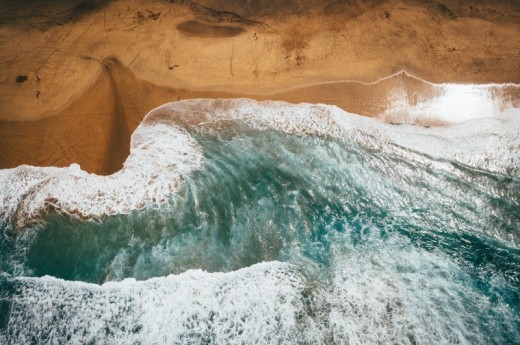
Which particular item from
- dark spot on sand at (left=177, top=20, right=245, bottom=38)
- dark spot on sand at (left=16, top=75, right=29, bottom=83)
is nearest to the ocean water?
dark spot on sand at (left=177, top=20, right=245, bottom=38)

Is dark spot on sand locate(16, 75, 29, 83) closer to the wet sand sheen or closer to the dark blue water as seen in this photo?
the wet sand sheen

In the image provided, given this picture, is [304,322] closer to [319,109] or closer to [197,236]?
[197,236]

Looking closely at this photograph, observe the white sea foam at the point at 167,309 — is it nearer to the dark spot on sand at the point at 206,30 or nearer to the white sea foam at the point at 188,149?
the white sea foam at the point at 188,149

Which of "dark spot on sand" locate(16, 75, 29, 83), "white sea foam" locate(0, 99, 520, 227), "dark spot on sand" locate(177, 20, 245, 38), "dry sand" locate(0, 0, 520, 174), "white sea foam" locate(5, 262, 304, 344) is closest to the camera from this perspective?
"white sea foam" locate(5, 262, 304, 344)

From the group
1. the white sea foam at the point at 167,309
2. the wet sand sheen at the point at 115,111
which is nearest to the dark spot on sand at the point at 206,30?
the wet sand sheen at the point at 115,111

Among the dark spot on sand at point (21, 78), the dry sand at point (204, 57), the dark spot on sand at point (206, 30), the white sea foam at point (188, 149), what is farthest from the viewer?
the dark spot on sand at point (206, 30)

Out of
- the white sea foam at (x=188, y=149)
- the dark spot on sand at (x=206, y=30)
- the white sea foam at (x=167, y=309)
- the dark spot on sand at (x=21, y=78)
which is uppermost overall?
the dark spot on sand at (x=206, y=30)

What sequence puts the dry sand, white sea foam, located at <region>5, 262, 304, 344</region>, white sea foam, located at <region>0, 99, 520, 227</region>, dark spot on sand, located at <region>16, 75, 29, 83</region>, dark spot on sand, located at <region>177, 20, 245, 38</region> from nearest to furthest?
1. white sea foam, located at <region>5, 262, 304, 344</region>
2. white sea foam, located at <region>0, 99, 520, 227</region>
3. the dry sand
4. dark spot on sand, located at <region>16, 75, 29, 83</region>
5. dark spot on sand, located at <region>177, 20, 245, 38</region>
